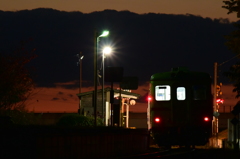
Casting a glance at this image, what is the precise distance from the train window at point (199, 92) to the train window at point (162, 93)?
1.16 metres

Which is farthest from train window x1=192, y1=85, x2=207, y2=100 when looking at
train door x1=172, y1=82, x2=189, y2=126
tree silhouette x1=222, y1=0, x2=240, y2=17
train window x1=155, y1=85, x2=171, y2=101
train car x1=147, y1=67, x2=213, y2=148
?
tree silhouette x1=222, y1=0, x2=240, y2=17

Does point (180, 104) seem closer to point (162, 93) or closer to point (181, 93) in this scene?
point (181, 93)

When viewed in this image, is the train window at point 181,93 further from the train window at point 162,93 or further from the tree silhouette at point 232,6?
the tree silhouette at point 232,6

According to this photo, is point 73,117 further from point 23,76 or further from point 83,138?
point 83,138

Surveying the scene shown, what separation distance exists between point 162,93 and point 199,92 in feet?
5.45

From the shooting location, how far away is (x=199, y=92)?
23906 millimetres

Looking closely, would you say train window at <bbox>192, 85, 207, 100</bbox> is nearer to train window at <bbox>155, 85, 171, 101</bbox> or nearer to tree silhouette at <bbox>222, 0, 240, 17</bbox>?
train window at <bbox>155, 85, 171, 101</bbox>

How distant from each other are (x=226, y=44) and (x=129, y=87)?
14.0 metres

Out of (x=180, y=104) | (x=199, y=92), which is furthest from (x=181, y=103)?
(x=199, y=92)

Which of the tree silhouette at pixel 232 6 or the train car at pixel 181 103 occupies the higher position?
the tree silhouette at pixel 232 6

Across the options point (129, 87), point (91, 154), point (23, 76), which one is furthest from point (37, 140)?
point (23, 76)

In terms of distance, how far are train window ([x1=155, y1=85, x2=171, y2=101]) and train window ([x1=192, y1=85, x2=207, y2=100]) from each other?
3.81 ft

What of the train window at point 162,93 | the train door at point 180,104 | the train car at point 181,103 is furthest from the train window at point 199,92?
the train window at point 162,93

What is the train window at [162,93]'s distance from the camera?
23989 mm
